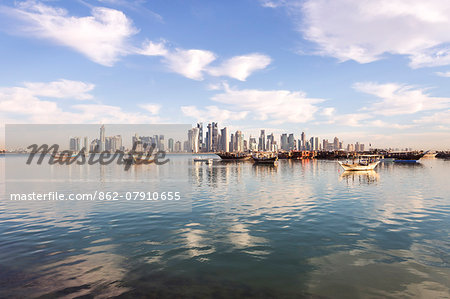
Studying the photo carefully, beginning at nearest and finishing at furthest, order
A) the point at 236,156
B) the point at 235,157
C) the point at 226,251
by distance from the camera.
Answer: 1. the point at 226,251
2. the point at 236,156
3. the point at 235,157

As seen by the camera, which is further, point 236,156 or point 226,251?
point 236,156

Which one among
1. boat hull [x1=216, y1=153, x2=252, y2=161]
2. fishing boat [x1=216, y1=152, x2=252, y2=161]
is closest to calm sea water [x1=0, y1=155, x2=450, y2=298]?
boat hull [x1=216, y1=153, x2=252, y2=161]

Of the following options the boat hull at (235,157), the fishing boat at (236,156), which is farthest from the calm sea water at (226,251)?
the fishing boat at (236,156)

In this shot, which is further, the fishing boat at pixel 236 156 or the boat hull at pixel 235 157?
the fishing boat at pixel 236 156

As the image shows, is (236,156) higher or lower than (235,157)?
higher

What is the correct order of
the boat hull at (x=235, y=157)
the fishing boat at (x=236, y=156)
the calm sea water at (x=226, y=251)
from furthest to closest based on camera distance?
1. the fishing boat at (x=236, y=156)
2. the boat hull at (x=235, y=157)
3. the calm sea water at (x=226, y=251)

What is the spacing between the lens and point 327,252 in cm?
1231

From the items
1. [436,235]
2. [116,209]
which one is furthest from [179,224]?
[436,235]

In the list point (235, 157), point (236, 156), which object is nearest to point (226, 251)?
point (236, 156)

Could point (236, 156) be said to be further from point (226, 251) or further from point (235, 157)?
point (226, 251)

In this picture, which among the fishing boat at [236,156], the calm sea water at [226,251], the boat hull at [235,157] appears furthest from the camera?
the fishing boat at [236,156]

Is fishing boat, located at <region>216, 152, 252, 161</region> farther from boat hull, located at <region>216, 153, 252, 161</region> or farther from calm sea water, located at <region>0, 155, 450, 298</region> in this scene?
calm sea water, located at <region>0, 155, 450, 298</region>

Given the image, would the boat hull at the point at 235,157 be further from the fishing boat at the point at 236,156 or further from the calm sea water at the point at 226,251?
the calm sea water at the point at 226,251

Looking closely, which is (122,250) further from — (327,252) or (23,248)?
(327,252)
